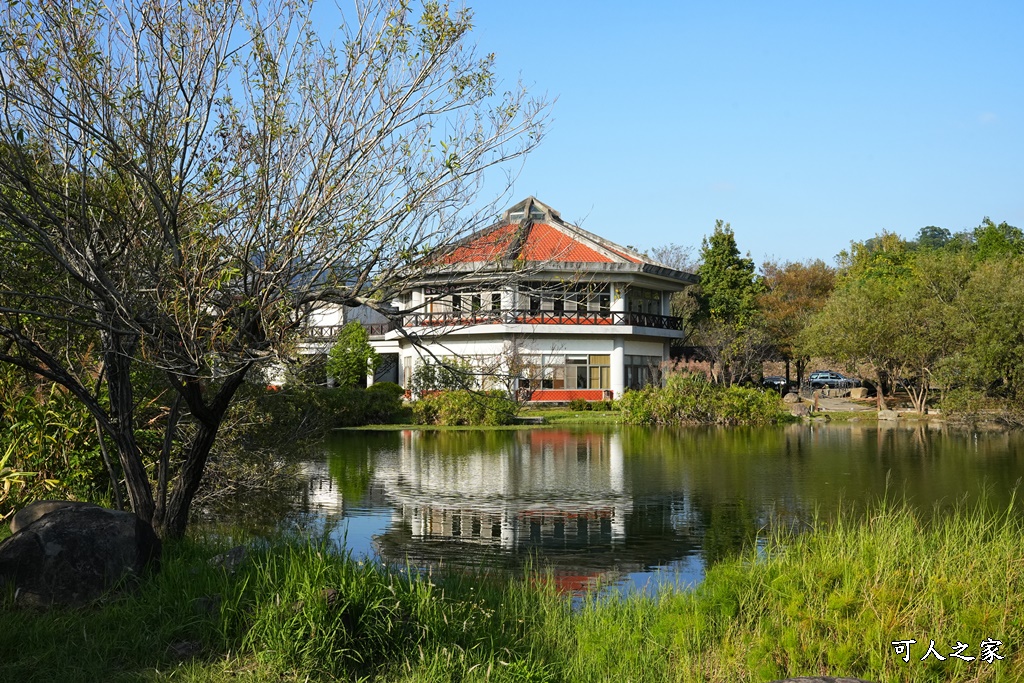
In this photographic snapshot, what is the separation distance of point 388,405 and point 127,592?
2827 cm

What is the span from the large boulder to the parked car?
2068 inches

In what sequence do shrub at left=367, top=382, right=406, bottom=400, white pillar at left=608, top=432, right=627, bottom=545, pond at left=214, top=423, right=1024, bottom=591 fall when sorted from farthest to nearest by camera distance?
shrub at left=367, top=382, right=406, bottom=400
white pillar at left=608, top=432, right=627, bottom=545
pond at left=214, top=423, right=1024, bottom=591

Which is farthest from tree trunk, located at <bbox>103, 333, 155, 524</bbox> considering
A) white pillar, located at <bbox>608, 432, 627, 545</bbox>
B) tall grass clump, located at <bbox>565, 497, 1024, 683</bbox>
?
white pillar, located at <bbox>608, 432, 627, 545</bbox>

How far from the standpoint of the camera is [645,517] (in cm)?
1510

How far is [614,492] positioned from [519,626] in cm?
1047

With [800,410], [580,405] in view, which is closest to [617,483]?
[800,410]

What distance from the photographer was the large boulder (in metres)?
7.23

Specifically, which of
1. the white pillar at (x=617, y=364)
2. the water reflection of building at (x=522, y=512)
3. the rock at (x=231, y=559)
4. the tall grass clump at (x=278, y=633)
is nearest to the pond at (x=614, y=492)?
the water reflection of building at (x=522, y=512)

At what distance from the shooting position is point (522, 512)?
15.7 metres

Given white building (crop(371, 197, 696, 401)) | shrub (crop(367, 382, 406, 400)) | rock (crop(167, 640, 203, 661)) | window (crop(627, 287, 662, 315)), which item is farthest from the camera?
window (crop(627, 287, 662, 315))

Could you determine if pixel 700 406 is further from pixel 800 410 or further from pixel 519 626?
pixel 519 626

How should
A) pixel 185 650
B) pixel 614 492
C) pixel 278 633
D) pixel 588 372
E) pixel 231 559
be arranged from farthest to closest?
1. pixel 588 372
2. pixel 614 492
3. pixel 231 559
4. pixel 185 650
5. pixel 278 633

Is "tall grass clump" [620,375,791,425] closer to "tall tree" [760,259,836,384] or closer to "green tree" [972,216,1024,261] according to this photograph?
"tall tree" [760,259,836,384]

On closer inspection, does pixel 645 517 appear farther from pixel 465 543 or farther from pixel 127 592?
pixel 127 592
